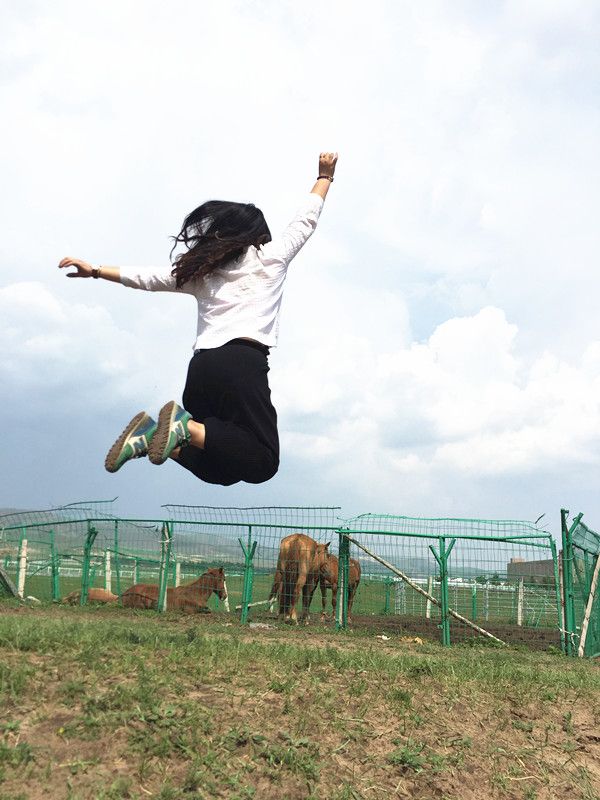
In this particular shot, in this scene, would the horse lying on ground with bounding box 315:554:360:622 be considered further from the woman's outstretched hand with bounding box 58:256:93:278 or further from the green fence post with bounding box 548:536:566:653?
the woman's outstretched hand with bounding box 58:256:93:278

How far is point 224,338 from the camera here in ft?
13.5

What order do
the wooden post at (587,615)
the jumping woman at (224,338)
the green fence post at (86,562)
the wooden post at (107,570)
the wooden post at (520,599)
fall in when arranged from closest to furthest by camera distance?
the jumping woman at (224,338) < the wooden post at (587,615) < the wooden post at (520,599) < the green fence post at (86,562) < the wooden post at (107,570)

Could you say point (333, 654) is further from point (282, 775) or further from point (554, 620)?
point (554, 620)

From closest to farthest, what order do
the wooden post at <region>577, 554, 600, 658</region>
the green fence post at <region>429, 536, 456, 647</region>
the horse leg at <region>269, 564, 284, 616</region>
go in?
1. the wooden post at <region>577, 554, 600, 658</region>
2. the green fence post at <region>429, 536, 456, 647</region>
3. the horse leg at <region>269, 564, 284, 616</region>

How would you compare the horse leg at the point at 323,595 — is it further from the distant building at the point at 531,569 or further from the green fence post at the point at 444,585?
the distant building at the point at 531,569

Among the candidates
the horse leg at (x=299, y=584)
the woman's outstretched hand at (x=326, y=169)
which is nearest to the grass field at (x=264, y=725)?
the woman's outstretched hand at (x=326, y=169)

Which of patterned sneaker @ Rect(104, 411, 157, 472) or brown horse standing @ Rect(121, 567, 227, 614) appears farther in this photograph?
brown horse standing @ Rect(121, 567, 227, 614)

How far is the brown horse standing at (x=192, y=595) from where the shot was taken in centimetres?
1362

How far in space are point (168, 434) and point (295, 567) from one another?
9.93 metres

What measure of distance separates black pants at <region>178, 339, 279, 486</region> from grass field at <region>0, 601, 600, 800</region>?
1.50 m

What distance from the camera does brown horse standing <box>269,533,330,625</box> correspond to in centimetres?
1325

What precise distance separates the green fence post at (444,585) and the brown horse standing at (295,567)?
2.02 m

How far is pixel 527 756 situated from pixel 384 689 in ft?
3.38

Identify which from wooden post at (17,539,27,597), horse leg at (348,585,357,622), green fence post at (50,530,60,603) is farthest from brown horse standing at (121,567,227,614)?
wooden post at (17,539,27,597)
